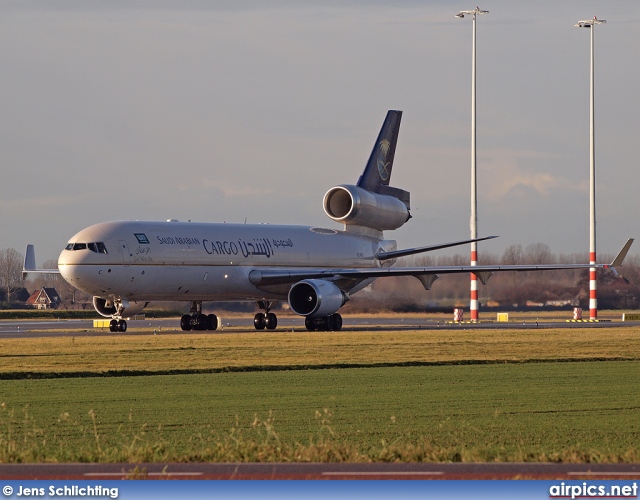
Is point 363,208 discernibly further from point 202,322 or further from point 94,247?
point 94,247

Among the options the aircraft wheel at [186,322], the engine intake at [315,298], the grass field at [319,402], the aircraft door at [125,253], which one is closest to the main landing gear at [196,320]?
the aircraft wheel at [186,322]

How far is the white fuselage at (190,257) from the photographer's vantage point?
4419 centimetres

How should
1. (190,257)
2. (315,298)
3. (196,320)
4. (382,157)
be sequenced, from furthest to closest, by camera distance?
1. (382,157)
2. (196,320)
3. (315,298)
4. (190,257)

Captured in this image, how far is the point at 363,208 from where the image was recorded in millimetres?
54156

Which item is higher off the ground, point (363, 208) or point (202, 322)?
point (363, 208)

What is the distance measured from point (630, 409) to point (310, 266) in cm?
3302

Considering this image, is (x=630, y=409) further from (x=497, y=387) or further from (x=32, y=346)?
(x=32, y=346)

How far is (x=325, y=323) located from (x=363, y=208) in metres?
7.26

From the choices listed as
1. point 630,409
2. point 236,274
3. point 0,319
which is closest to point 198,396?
point 630,409

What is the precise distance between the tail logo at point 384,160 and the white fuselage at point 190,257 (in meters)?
3.84

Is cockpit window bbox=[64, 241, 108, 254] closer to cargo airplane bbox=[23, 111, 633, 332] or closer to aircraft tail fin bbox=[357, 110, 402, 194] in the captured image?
cargo airplane bbox=[23, 111, 633, 332]

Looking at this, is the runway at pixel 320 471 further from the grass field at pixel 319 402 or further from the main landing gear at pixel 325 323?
the main landing gear at pixel 325 323

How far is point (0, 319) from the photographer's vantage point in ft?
242

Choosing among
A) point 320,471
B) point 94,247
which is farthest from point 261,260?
point 320,471
